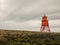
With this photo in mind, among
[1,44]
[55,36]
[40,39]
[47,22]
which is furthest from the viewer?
[47,22]

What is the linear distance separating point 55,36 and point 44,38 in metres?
2.19

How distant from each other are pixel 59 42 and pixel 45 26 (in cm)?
784

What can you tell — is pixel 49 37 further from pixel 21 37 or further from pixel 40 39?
pixel 21 37

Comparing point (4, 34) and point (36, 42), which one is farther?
point (4, 34)

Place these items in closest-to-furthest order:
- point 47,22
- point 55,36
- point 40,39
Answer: point 40,39, point 55,36, point 47,22

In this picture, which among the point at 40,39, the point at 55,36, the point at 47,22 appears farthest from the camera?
the point at 47,22

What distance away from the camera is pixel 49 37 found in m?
28.9

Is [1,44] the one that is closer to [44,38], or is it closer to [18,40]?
[18,40]

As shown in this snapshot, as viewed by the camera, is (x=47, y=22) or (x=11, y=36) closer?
(x=11, y=36)

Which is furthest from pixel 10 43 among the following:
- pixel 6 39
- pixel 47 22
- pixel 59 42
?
pixel 47 22

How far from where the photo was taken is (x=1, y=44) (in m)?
25.6

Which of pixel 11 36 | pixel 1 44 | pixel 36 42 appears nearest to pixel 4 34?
pixel 11 36

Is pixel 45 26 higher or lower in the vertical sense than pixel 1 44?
higher

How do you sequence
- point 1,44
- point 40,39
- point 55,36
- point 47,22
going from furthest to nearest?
point 47,22 → point 55,36 → point 40,39 → point 1,44
